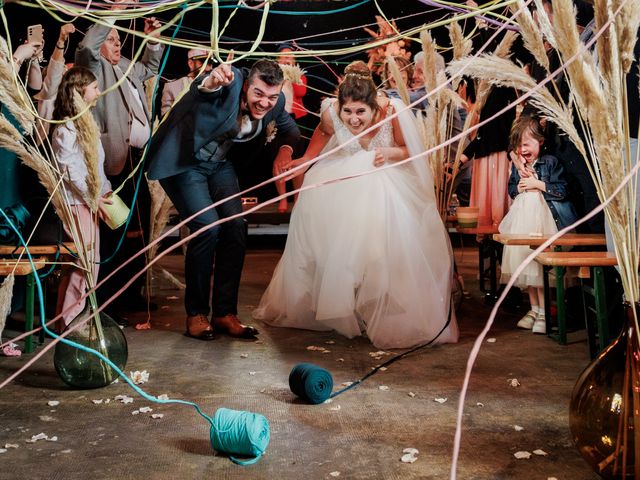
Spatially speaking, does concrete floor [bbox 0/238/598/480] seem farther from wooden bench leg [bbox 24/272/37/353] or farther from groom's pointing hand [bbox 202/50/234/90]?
groom's pointing hand [bbox 202/50/234/90]

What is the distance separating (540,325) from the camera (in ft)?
12.6

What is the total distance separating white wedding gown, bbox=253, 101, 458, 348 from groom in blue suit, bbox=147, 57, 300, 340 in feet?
1.03

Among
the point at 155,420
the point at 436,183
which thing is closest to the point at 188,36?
the point at 436,183

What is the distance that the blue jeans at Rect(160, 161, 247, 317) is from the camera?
371cm

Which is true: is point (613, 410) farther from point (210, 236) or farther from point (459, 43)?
point (459, 43)

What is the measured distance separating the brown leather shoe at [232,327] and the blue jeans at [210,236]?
0.11ft

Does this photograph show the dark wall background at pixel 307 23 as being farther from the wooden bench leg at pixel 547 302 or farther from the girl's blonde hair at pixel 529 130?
the wooden bench leg at pixel 547 302

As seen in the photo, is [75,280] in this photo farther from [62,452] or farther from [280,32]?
[280,32]

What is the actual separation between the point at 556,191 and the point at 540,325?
0.75m

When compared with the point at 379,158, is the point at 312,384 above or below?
below

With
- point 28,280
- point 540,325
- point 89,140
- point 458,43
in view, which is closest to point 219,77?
point 89,140

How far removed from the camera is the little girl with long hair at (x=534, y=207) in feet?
13.0

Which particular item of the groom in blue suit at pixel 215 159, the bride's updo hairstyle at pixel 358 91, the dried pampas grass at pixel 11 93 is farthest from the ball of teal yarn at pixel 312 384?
the bride's updo hairstyle at pixel 358 91

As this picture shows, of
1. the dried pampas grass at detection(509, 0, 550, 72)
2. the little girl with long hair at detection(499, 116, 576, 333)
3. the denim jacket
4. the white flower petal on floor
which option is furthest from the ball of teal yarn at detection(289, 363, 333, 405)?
the denim jacket
